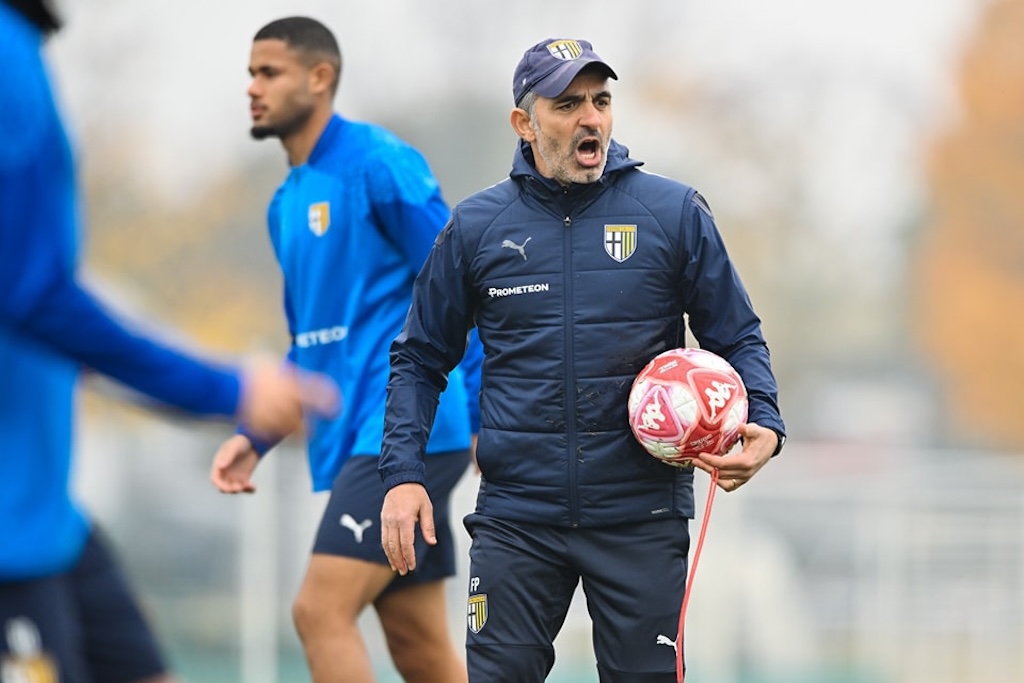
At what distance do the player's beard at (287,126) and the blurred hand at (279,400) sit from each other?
3025mm

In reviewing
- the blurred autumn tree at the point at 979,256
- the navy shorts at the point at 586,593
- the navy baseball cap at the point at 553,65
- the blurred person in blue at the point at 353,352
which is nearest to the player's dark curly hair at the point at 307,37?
the blurred person in blue at the point at 353,352

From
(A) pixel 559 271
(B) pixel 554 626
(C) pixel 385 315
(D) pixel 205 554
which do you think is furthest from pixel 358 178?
(D) pixel 205 554

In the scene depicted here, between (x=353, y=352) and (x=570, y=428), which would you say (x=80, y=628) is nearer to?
(x=570, y=428)

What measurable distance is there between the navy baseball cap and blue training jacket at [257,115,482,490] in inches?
32.5

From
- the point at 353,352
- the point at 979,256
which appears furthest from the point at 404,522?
the point at 979,256

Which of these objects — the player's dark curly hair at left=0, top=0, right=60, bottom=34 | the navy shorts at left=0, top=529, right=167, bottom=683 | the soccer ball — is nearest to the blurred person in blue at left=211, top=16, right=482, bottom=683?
the soccer ball

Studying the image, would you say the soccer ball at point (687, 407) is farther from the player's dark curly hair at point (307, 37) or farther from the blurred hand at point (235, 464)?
the player's dark curly hair at point (307, 37)

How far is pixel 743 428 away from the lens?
495 cm

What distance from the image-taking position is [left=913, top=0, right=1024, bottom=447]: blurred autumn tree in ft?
93.4

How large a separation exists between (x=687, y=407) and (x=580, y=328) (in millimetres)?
411

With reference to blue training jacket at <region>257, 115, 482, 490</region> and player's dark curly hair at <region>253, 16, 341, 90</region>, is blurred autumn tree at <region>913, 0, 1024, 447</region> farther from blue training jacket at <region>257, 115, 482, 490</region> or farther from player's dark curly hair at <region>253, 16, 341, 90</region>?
blue training jacket at <region>257, 115, 482, 490</region>

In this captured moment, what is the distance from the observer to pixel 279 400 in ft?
11.4

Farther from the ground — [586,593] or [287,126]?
[287,126]

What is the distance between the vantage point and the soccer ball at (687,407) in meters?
4.93
